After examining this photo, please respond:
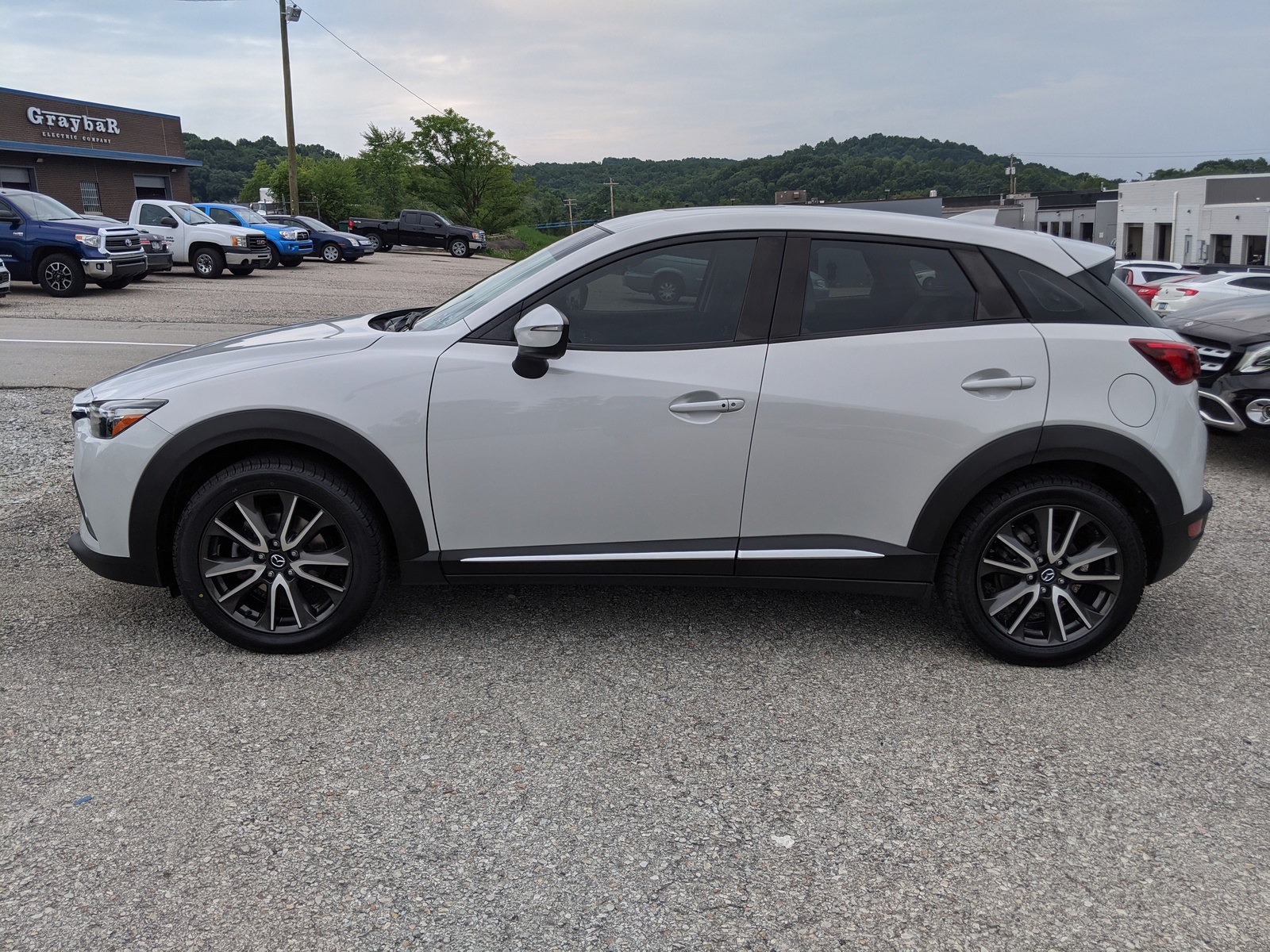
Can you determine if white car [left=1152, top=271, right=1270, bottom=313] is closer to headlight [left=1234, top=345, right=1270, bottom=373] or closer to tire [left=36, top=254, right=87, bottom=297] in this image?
headlight [left=1234, top=345, right=1270, bottom=373]

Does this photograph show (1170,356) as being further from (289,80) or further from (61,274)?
(289,80)

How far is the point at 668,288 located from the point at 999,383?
1.28 metres

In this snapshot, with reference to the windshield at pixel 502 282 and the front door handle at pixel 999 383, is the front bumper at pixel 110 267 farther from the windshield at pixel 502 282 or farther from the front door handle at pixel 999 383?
the front door handle at pixel 999 383

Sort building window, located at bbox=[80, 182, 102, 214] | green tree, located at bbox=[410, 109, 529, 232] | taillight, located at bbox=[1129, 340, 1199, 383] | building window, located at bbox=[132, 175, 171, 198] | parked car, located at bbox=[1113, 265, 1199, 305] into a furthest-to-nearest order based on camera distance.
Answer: green tree, located at bbox=[410, 109, 529, 232]
building window, located at bbox=[132, 175, 171, 198]
building window, located at bbox=[80, 182, 102, 214]
parked car, located at bbox=[1113, 265, 1199, 305]
taillight, located at bbox=[1129, 340, 1199, 383]

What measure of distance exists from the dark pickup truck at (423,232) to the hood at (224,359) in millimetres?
39730

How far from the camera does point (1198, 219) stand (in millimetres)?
63469

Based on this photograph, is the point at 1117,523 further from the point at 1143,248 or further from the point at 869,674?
the point at 1143,248

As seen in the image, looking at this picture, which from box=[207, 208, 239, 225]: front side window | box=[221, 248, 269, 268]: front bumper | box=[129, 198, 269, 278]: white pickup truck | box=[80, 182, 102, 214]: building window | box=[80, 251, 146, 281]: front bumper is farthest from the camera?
box=[80, 182, 102, 214]: building window

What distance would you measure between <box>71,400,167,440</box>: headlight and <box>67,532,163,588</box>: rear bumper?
465 millimetres

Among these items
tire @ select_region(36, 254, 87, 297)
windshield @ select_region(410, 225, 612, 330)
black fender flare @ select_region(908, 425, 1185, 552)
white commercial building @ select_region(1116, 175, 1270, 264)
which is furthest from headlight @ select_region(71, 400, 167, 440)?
white commercial building @ select_region(1116, 175, 1270, 264)

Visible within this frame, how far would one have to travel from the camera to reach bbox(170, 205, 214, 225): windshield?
941 inches

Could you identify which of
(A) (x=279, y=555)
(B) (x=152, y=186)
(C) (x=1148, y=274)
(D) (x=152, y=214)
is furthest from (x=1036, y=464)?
(B) (x=152, y=186)

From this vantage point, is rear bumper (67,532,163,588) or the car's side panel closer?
the car's side panel

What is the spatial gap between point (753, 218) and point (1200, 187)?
237 ft
